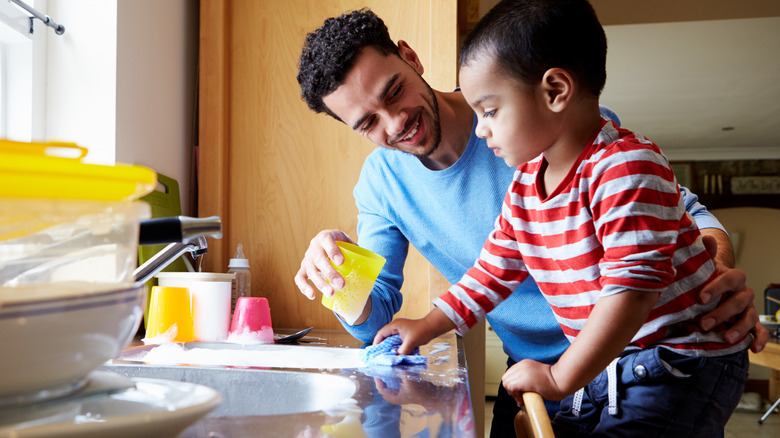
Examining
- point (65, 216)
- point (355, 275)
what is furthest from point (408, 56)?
point (65, 216)

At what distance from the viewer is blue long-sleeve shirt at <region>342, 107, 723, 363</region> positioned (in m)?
1.36

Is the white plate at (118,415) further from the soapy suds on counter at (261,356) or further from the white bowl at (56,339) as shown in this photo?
the soapy suds on counter at (261,356)

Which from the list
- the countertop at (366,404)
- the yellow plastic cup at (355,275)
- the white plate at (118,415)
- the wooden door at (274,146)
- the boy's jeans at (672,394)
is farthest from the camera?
the wooden door at (274,146)

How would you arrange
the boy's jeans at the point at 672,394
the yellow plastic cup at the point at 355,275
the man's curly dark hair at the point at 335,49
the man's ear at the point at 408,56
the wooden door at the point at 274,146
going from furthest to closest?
the wooden door at the point at 274,146
the man's ear at the point at 408,56
the man's curly dark hair at the point at 335,49
the yellow plastic cup at the point at 355,275
the boy's jeans at the point at 672,394

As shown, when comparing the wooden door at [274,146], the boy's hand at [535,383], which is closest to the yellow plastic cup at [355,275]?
the boy's hand at [535,383]

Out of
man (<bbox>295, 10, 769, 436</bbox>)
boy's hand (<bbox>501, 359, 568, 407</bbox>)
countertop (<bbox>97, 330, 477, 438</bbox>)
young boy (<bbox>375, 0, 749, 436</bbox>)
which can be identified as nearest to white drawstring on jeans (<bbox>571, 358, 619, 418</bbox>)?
young boy (<bbox>375, 0, 749, 436</bbox>)

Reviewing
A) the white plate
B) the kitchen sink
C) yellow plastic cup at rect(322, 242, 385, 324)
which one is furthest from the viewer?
yellow plastic cup at rect(322, 242, 385, 324)

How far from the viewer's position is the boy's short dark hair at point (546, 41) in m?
1.00

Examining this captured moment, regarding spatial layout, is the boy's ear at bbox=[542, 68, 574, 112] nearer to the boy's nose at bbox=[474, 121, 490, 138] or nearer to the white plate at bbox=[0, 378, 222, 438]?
the boy's nose at bbox=[474, 121, 490, 138]

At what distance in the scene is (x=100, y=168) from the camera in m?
0.40

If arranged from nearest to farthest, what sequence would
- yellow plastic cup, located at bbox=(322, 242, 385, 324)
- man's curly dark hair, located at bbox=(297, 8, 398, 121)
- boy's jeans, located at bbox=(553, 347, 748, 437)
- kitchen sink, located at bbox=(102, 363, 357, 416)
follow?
kitchen sink, located at bbox=(102, 363, 357, 416) → boy's jeans, located at bbox=(553, 347, 748, 437) → yellow plastic cup, located at bbox=(322, 242, 385, 324) → man's curly dark hair, located at bbox=(297, 8, 398, 121)

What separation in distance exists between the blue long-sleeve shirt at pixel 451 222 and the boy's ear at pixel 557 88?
40cm

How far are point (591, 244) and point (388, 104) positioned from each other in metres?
0.56

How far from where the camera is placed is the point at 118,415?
38cm
